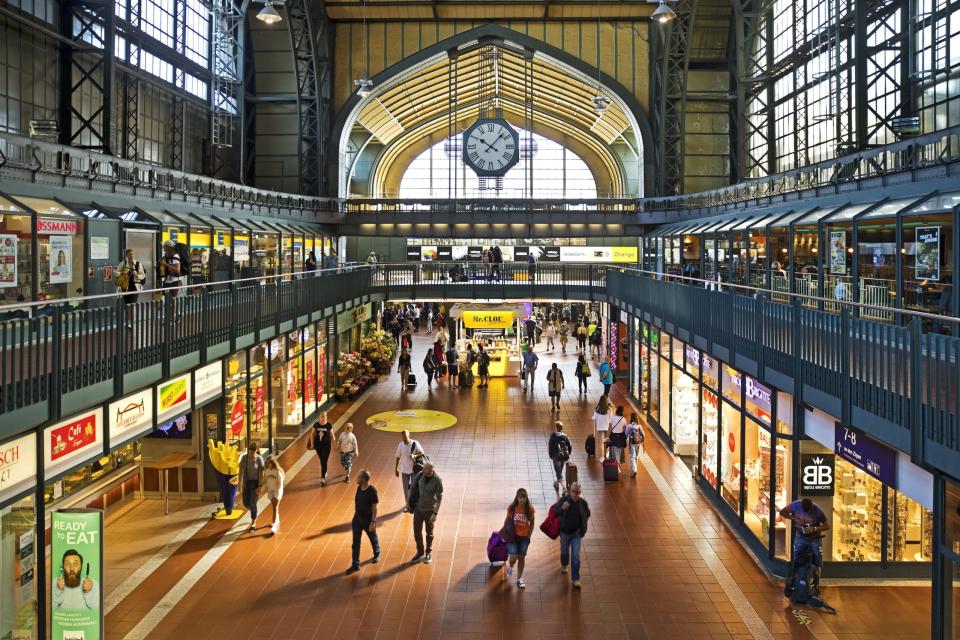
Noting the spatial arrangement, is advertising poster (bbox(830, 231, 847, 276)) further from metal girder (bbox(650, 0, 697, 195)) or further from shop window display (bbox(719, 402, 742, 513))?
metal girder (bbox(650, 0, 697, 195))

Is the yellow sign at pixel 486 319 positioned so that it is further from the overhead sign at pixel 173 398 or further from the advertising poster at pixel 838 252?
the overhead sign at pixel 173 398

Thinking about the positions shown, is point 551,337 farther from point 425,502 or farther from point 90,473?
point 90,473

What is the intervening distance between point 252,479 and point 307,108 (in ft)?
83.9

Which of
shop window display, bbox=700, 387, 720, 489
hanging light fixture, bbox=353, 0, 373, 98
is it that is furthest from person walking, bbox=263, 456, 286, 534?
hanging light fixture, bbox=353, 0, 373, 98

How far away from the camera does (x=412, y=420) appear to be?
22.7 meters

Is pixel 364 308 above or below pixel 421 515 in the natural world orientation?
above

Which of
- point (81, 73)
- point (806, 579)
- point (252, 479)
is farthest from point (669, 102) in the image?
point (806, 579)

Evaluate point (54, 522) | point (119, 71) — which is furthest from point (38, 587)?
point (119, 71)

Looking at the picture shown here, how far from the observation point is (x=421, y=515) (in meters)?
11.9

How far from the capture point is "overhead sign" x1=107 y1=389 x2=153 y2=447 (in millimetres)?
9656

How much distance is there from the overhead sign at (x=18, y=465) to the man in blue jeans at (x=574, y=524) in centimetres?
628

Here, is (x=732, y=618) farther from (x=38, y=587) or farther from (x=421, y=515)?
(x=38, y=587)

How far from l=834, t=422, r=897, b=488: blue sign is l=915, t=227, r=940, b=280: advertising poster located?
3568mm

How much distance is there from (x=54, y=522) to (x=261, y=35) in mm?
31506
